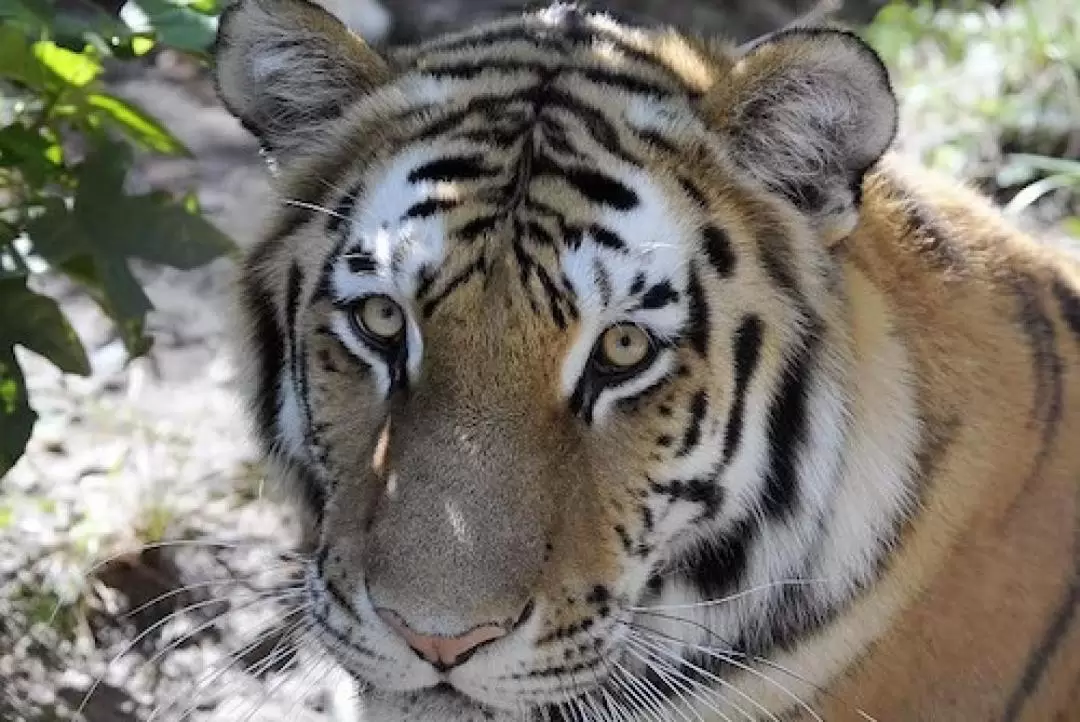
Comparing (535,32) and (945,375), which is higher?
(535,32)

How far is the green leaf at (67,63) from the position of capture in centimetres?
234

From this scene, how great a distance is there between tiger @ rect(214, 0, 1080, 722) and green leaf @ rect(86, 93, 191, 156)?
41 cm

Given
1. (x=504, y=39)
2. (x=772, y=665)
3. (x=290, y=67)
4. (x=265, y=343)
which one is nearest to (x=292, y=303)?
(x=265, y=343)

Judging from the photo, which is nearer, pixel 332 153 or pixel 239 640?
pixel 332 153

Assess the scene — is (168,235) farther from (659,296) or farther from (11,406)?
(659,296)

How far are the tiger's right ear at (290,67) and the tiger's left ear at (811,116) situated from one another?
44cm

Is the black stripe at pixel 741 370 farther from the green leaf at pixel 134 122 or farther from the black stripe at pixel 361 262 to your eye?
the green leaf at pixel 134 122

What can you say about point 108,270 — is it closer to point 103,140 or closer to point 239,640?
point 103,140

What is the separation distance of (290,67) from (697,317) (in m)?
0.59

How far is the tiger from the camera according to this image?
1.73 m

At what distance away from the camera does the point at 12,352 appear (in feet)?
7.69

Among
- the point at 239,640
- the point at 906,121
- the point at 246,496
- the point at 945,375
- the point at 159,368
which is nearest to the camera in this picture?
the point at 945,375

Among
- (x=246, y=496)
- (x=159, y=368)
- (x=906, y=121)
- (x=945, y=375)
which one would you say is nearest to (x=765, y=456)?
(x=945, y=375)

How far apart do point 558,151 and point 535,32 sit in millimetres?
264
